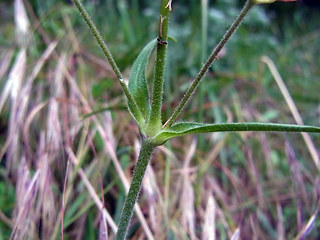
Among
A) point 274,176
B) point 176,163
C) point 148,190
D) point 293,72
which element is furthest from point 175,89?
point 293,72

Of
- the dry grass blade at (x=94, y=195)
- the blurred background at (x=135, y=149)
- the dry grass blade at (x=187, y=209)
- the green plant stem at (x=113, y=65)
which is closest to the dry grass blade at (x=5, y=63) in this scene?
the blurred background at (x=135, y=149)

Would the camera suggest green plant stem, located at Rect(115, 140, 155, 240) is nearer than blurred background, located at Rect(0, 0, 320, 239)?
Yes

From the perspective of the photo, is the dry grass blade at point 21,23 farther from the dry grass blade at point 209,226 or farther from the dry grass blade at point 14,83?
the dry grass blade at point 209,226

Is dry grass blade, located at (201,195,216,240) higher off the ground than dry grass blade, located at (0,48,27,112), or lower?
lower

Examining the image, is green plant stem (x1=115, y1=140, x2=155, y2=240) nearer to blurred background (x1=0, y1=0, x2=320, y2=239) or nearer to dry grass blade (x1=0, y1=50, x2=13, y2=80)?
blurred background (x1=0, y1=0, x2=320, y2=239)

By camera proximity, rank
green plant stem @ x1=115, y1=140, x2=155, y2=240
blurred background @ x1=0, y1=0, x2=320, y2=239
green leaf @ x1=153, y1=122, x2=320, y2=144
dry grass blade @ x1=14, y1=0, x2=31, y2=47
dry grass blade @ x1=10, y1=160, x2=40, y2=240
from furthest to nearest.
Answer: dry grass blade @ x1=14, y1=0, x2=31, y2=47 < blurred background @ x1=0, y1=0, x2=320, y2=239 < dry grass blade @ x1=10, y1=160, x2=40, y2=240 < green plant stem @ x1=115, y1=140, x2=155, y2=240 < green leaf @ x1=153, y1=122, x2=320, y2=144

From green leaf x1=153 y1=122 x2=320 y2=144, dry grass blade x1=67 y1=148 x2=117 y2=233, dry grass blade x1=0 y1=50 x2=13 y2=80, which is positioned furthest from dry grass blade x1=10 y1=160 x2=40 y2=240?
dry grass blade x1=0 y1=50 x2=13 y2=80

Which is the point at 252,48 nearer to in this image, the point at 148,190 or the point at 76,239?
the point at 148,190

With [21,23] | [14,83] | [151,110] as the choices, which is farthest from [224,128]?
[21,23]
